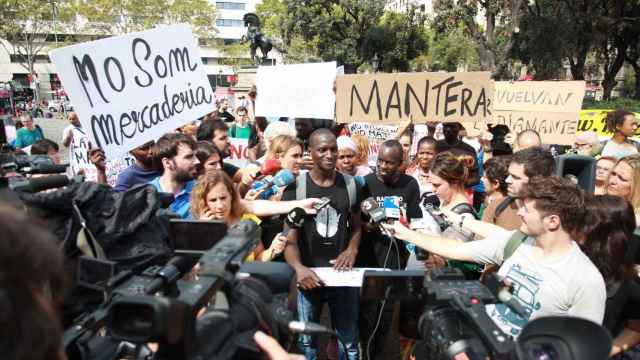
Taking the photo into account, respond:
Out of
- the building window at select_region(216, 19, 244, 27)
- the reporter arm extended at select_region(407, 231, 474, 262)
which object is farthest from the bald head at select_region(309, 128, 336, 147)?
A: the building window at select_region(216, 19, 244, 27)

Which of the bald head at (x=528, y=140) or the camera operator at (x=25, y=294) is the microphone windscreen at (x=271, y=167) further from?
the camera operator at (x=25, y=294)

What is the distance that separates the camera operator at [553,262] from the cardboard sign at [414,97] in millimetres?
2579

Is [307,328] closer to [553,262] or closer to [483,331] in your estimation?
[483,331]

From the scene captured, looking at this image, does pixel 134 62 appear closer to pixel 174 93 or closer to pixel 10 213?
pixel 174 93

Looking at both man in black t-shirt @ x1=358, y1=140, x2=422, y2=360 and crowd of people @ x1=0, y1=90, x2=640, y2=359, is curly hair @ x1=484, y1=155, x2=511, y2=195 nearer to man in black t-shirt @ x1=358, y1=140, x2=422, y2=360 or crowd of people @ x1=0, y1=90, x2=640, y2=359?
crowd of people @ x1=0, y1=90, x2=640, y2=359

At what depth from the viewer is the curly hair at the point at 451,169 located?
10.2 ft

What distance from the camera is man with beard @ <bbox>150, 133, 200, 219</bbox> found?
326 cm

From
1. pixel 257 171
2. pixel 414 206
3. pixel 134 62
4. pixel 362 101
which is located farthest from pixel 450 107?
pixel 134 62

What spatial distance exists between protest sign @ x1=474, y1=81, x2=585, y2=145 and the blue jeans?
3650 mm

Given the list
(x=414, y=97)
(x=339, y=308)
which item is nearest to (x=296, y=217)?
(x=339, y=308)

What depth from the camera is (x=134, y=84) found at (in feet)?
11.6

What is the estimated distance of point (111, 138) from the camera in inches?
129

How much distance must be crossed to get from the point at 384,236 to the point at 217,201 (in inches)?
50.3

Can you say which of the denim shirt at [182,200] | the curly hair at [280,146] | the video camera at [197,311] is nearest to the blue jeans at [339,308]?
the denim shirt at [182,200]
